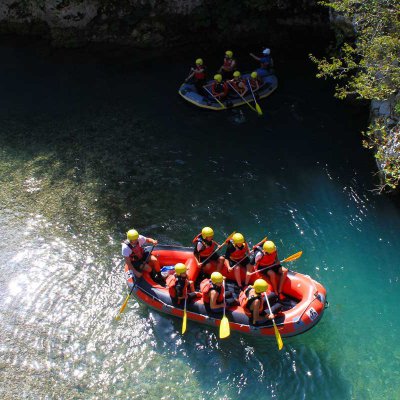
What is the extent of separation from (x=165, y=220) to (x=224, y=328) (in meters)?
3.78

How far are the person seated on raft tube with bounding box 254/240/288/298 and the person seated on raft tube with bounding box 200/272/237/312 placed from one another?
91cm

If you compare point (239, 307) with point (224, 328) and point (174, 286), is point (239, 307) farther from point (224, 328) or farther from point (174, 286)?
point (174, 286)

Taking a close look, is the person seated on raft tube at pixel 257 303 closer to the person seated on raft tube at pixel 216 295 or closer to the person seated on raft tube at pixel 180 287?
the person seated on raft tube at pixel 216 295

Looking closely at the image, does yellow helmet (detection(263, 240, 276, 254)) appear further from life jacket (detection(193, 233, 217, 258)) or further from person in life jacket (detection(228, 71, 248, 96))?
person in life jacket (detection(228, 71, 248, 96))

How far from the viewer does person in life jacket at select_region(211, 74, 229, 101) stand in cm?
1517

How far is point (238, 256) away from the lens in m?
10.2

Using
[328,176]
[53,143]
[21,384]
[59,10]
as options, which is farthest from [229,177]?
[59,10]

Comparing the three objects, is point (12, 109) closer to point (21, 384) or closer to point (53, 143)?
point (53, 143)

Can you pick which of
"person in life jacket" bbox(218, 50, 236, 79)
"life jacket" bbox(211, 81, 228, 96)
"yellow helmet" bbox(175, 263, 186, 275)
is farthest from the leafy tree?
"yellow helmet" bbox(175, 263, 186, 275)

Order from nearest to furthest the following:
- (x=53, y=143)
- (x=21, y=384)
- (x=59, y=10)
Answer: (x=21, y=384) < (x=53, y=143) < (x=59, y=10)

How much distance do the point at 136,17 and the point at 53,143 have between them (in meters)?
6.41

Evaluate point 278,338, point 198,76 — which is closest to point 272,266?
point 278,338

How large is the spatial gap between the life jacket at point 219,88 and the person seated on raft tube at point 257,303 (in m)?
7.80

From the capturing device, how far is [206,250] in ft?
33.5
